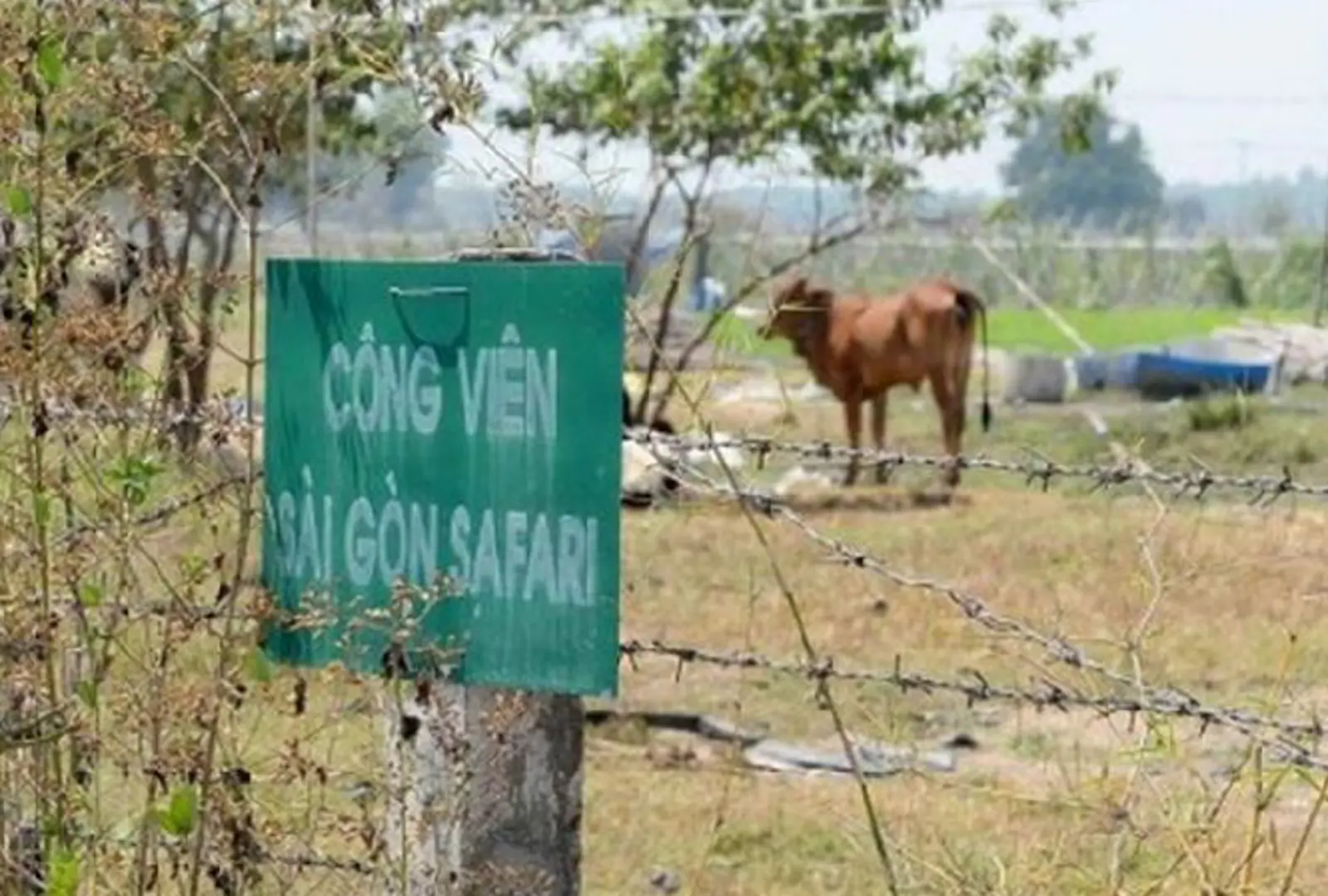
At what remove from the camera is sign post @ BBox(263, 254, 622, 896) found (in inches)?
146

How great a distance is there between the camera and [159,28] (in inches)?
150

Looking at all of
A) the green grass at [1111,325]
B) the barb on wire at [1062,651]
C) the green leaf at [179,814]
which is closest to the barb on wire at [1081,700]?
the barb on wire at [1062,651]

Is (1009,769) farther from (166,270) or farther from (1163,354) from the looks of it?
(1163,354)

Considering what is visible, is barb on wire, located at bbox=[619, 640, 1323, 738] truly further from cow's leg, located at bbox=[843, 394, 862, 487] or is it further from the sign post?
cow's leg, located at bbox=[843, 394, 862, 487]

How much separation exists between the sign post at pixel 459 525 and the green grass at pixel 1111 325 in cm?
2800

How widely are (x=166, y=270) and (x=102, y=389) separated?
182 mm

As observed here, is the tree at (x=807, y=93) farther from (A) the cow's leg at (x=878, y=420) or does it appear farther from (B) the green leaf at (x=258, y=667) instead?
(B) the green leaf at (x=258, y=667)

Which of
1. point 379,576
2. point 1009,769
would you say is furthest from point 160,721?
point 1009,769

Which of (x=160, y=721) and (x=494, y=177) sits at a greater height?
(x=494, y=177)

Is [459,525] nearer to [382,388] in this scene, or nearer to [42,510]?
[382,388]

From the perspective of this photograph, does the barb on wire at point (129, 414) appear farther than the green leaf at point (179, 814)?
Yes

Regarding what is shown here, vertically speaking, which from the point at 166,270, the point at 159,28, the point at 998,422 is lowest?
the point at 998,422

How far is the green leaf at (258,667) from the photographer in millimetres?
3766

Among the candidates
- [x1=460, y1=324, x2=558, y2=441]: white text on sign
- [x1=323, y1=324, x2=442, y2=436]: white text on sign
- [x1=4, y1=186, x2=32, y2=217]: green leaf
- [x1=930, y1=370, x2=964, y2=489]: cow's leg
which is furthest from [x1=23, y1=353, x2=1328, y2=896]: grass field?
[x1=930, y1=370, x2=964, y2=489]: cow's leg
